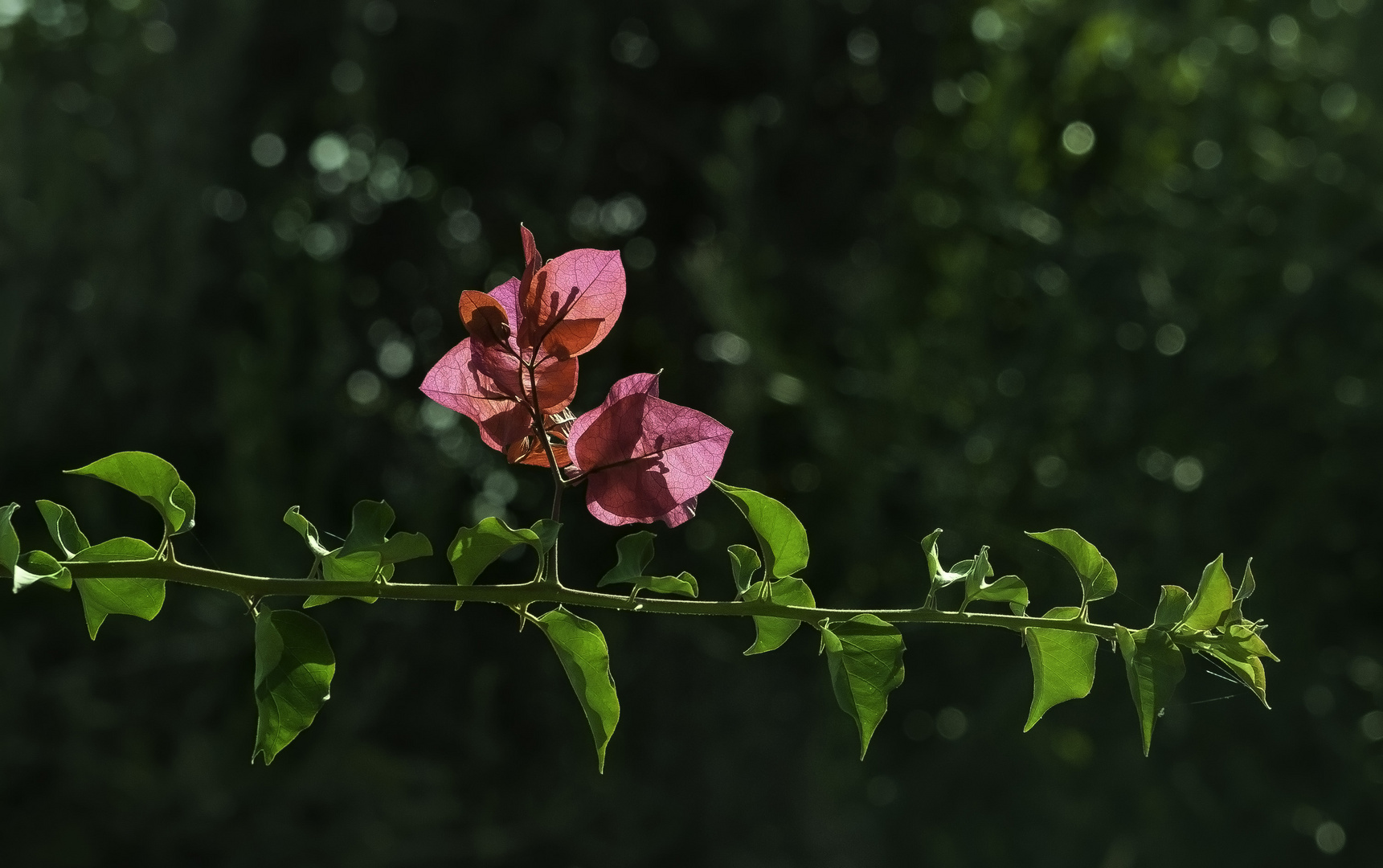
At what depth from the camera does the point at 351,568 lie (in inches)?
9.0

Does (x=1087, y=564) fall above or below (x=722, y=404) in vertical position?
above

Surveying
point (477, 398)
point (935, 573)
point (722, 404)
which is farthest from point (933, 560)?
point (722, 404)

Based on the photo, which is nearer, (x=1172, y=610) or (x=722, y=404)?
(x=1172, y=610)

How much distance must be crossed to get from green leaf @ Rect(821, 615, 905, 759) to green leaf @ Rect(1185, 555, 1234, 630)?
0.20 feet

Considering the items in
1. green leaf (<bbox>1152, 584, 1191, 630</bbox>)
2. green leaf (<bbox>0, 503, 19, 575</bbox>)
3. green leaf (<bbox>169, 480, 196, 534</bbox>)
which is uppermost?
green leaf (<bbox>1152, 584, 1191, 630</bbox>)

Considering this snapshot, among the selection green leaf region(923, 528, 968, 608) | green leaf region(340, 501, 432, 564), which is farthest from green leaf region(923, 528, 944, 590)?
green leaf region(340, 501, 432, 564)

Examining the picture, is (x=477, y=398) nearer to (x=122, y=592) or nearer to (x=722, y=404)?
(x=122, y=592)

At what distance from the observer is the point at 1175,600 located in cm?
24

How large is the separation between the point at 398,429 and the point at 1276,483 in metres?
1.24

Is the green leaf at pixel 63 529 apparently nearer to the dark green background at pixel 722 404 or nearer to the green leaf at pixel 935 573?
the green leaf at pixel 935 573

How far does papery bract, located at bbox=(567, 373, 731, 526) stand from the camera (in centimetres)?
24

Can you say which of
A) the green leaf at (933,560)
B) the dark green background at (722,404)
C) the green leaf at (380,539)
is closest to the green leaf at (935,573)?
the green leaf at (933,560)

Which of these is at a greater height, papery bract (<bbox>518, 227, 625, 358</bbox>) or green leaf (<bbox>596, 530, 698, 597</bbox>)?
papery bract (<bbox>518, 227, 625, 358</bbox>)

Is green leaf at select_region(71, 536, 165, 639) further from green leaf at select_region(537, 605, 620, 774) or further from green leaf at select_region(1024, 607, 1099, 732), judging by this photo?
green leaf at select_region(1024, 607, 1099, 732)
